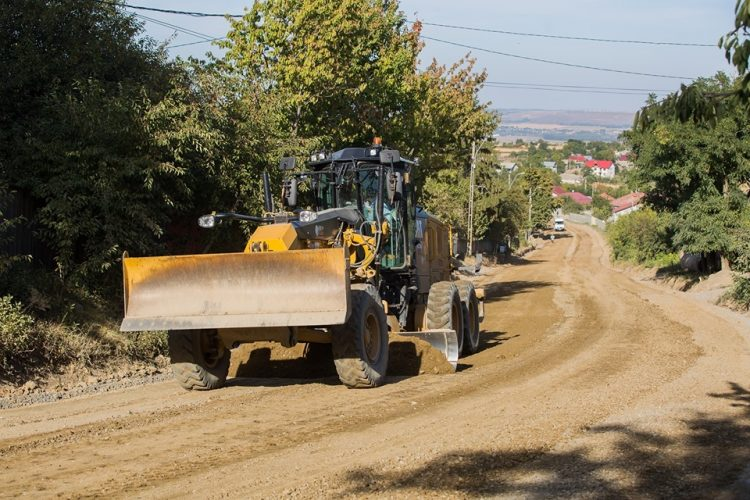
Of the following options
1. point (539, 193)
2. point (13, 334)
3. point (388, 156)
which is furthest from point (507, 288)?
point (539, 193)

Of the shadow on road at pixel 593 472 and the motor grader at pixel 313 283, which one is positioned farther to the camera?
the motor grader at pixel 313 283

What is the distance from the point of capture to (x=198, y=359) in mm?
11727

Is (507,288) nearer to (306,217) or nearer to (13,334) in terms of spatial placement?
(306,217)

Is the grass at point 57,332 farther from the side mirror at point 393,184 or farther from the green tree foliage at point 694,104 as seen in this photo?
the green tree foliage at point 694,104

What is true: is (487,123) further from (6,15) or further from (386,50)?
(6,15)

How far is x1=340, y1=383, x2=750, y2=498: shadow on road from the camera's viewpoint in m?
6.63

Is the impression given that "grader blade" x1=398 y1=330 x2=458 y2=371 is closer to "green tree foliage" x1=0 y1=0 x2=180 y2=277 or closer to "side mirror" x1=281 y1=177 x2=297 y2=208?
"side mirror" x1=281 y1=177 x2=297 y2=208

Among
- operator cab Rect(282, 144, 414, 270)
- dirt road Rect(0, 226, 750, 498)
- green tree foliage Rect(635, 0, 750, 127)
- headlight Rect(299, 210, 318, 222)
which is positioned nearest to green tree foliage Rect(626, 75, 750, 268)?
dirt road Rect(0, 226, 750, 498)

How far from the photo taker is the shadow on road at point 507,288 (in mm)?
31964

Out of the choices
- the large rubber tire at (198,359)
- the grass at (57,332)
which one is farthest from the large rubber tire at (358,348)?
the grass at (57,332)

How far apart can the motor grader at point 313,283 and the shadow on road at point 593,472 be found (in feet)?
11.2

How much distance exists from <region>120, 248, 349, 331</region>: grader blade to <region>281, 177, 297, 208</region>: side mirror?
2190mm

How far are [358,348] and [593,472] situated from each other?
451cm

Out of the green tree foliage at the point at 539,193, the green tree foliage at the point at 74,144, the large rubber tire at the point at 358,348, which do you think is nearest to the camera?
the large rubber tire at the point at 358,348
